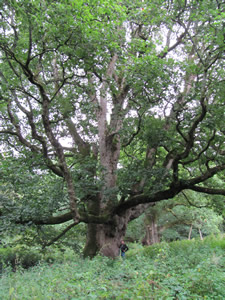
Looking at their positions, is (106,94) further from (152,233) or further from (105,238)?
(152,233)

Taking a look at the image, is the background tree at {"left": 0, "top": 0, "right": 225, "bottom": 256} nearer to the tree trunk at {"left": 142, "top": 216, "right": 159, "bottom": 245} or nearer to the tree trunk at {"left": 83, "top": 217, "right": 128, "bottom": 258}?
the tree trunk at {"left": 83, "top": 217, "right": 128, "bottom": 258}

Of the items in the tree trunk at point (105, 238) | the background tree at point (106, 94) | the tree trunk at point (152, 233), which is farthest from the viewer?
the tree trunk at point (152, 233)

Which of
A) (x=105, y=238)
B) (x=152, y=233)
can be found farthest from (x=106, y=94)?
(x=152, y=233)

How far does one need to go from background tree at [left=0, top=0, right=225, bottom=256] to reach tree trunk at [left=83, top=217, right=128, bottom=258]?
40 mm

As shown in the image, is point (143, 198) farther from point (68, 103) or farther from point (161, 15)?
→ point (161, 15)

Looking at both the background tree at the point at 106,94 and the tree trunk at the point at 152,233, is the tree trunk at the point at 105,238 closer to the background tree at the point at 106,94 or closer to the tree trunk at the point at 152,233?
the background tree at the point at 106,94

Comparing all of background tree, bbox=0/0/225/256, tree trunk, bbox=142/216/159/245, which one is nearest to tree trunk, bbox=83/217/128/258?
background tree, bbox=0/0/225/256

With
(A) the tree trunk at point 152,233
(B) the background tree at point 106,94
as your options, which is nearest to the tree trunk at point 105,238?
(B) the background tree at point 106,94

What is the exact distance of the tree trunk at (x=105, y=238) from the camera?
9719mm

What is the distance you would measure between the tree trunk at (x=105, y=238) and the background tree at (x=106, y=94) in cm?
4

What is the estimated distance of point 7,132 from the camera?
8.78m

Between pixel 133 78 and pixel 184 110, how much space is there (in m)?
1.96

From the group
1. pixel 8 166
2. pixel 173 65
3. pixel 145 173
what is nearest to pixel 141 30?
pixel 173 65

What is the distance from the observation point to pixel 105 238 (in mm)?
9906
